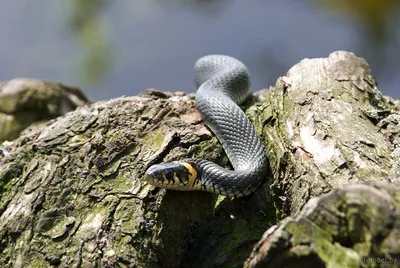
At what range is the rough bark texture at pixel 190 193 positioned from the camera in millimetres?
2916

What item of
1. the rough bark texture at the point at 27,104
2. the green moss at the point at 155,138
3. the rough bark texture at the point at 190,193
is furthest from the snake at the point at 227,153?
the rough bark texture at the point at 27,104

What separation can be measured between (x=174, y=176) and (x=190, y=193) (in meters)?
0.34

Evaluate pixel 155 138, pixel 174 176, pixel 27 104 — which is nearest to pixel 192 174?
pixel 174 176

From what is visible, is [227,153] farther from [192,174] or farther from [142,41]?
[142,41]

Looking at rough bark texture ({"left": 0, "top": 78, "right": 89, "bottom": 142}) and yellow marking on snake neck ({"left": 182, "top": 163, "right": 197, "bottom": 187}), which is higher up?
yellow marking on snake neck ({"left": 182, "top": 163, "right": 197, "bottom": 187})

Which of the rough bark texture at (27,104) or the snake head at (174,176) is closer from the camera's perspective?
the snake head at (174,176)

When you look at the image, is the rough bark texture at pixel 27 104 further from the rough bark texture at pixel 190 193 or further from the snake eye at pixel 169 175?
the snake eye at pixel 169 175

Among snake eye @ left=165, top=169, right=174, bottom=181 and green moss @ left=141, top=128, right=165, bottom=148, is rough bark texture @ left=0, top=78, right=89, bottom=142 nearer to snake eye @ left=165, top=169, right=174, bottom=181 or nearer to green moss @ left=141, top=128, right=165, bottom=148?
green moss @ left=141, top=128, right=165, bottom=148

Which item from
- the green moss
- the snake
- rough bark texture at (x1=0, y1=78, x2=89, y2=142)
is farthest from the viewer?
rough bark texture at (x1=0, y1=78, x2=89, y2=142)

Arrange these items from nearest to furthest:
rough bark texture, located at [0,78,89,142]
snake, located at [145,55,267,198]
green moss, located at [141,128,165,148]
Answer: snake, located at [145,55,267,198] → green moss, located at [141,128,165,148] → rough bark texture, located at [0,78,89,142]

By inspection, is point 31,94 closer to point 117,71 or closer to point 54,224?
point 54,224

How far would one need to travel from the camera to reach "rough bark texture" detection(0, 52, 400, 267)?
2.92m

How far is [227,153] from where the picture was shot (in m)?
5.02

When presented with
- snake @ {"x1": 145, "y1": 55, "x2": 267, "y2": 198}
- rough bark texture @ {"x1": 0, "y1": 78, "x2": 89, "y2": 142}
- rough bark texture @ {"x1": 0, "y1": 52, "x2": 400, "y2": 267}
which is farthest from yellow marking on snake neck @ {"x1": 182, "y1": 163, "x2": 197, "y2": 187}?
rough bark texture @ {"x1": 0, "y1": 78, "x2": 89, "y2": 142}
